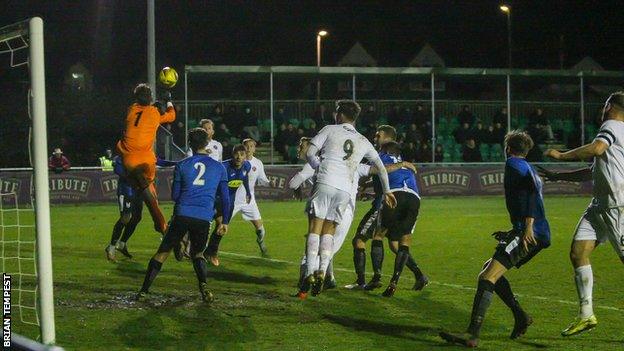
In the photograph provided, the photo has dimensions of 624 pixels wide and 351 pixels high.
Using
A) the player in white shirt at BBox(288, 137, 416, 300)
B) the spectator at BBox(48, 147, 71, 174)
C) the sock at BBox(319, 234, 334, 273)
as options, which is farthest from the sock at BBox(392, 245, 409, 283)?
the spectator at BBox(48, 147, 71, 174)

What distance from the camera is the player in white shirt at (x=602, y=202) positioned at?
28.6 ft

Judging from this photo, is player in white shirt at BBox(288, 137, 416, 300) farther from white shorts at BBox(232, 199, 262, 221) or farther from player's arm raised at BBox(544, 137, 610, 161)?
white shorts at BBox(232, 199, 262, 221)

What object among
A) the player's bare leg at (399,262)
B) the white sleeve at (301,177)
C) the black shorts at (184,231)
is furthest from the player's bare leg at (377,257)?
the black shorts at (184,231)

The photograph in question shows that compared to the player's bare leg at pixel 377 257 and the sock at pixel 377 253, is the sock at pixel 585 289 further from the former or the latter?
the sock at pixel 377 253

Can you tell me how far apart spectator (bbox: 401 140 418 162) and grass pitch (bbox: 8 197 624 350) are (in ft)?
52.6

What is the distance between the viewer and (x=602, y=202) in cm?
889

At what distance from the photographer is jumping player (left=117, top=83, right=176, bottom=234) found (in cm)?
1294

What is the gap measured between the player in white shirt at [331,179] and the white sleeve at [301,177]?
499 millimetres

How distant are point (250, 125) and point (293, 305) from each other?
26.4 m

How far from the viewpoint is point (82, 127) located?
45.7 m

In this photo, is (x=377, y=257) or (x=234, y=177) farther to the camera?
(x=234, y=177)

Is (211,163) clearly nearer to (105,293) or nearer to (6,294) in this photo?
(105,293)

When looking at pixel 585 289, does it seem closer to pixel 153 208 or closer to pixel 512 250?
pixel 512 250

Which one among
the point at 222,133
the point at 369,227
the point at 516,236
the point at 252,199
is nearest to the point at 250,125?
the point at 222,133
